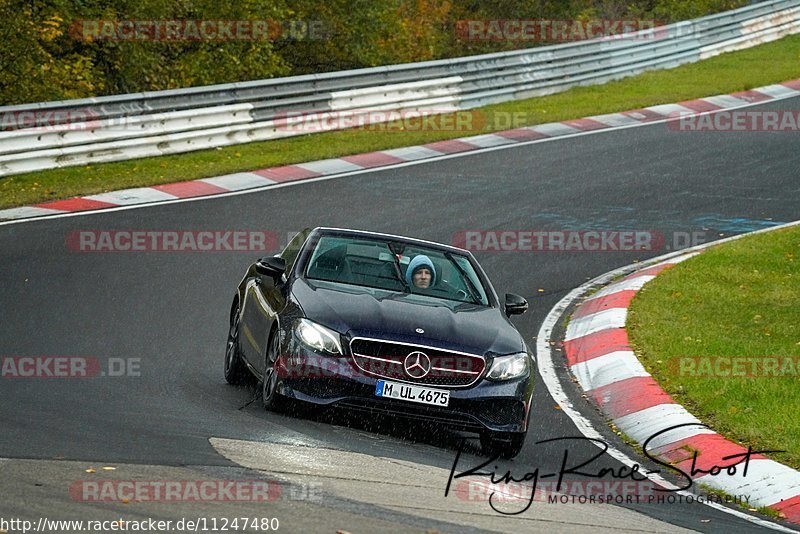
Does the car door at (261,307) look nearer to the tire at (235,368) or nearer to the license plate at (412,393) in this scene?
the tire at (235,368)

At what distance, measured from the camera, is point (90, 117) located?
20422 millimetres

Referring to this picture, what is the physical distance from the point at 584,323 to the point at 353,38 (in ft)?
62.1

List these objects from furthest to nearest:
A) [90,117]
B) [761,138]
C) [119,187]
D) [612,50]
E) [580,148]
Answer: [612,50] < [761,138] < [580,148] < [90,117] < [119,187]

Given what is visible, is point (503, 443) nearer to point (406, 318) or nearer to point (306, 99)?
point (406, 318)

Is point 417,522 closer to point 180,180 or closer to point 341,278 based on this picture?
point 341,278

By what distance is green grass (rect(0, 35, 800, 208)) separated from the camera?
62.6ft

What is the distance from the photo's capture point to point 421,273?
1016 centimetres

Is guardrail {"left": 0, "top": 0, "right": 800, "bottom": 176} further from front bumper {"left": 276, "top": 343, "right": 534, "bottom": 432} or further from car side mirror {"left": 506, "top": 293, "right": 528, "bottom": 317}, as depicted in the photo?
front bumper {"left": 276, "top": 343, "right": 534, "bottom": 432}

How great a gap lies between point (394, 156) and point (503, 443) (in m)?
13.4

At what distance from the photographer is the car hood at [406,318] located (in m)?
9.04

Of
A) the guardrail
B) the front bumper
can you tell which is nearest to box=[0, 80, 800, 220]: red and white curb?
the guardrail

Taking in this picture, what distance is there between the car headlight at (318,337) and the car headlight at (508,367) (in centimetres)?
105

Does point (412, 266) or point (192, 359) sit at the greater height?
point (412, 266)

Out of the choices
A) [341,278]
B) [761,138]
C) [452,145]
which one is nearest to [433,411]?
[341,278]
